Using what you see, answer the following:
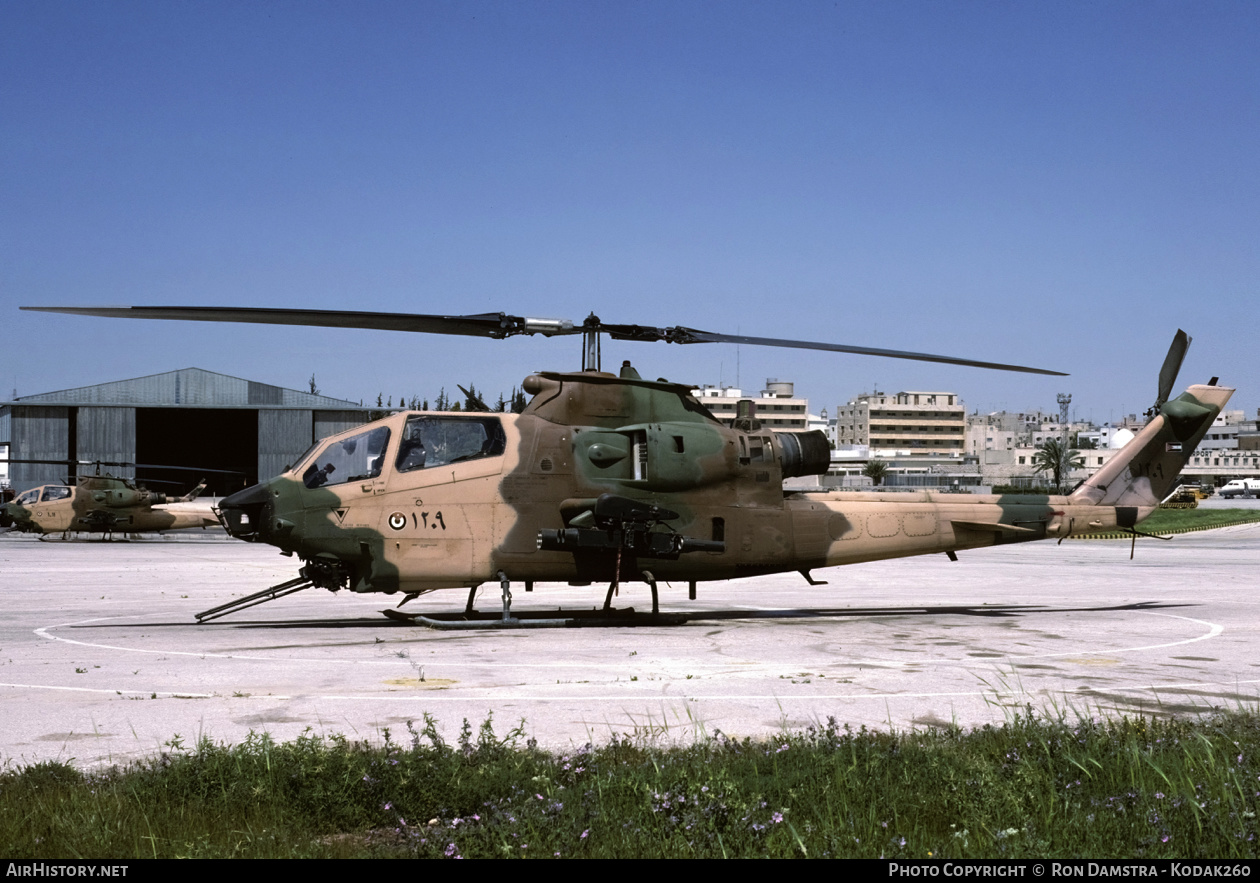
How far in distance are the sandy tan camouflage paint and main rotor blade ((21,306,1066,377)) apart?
1.21m

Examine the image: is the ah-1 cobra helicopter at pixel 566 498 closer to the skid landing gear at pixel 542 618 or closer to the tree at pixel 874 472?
the skid landing gear at pixel 542 618

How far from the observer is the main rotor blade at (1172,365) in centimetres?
1819

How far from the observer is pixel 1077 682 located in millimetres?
10516

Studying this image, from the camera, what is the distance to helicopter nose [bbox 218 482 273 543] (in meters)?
14.1

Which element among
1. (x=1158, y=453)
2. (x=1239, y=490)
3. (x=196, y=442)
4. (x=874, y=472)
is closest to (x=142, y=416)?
(x=196, y=442)

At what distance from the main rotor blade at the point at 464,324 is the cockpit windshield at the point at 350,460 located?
190 centimetres

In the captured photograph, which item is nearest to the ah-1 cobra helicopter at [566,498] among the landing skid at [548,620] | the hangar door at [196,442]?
the landing skid at [548,620]

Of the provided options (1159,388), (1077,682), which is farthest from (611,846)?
(1159,388)

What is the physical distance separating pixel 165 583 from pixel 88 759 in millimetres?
18639

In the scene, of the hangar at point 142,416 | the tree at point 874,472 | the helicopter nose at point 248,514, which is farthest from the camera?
the tree at point 874,472

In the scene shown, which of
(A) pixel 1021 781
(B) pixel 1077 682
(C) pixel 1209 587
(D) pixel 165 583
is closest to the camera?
(A) pixel 1021 781

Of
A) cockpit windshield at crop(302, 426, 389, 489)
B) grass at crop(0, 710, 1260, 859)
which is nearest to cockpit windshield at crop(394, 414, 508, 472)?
cockpit windshield at crop(302, 426, 389, 489)

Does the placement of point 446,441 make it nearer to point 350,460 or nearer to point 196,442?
point 350,460

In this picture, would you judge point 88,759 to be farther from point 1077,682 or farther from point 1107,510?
point 1107,510
